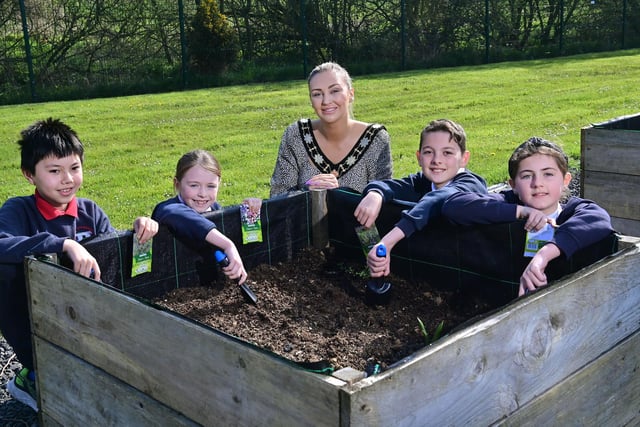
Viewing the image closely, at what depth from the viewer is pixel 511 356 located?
222cm

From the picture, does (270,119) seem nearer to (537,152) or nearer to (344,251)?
(344,251)

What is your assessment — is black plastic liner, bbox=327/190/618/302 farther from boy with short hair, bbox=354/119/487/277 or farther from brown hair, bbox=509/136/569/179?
brown hair, bbox=509/136/569/179

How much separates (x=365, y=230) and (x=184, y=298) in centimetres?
91

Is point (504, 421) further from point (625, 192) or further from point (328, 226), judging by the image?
point (625, 192)

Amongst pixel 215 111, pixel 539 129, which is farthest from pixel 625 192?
pixel 215 111

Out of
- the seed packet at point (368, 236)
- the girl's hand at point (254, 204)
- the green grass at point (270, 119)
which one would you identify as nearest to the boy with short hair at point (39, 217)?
the girl's hand at point (254, 204)

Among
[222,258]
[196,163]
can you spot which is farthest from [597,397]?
[196,163]

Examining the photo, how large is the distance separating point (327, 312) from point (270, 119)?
28.1 ft

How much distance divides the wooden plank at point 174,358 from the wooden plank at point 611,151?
12.9 feet

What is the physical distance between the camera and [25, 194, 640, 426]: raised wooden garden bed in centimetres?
193

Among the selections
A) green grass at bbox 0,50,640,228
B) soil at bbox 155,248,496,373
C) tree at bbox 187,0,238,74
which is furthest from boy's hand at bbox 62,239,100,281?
tree at bbox 187,0,238,74

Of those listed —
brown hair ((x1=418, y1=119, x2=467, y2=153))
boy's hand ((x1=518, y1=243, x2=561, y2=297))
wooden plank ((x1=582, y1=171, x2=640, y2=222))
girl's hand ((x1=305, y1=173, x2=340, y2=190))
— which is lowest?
wooden plank ((x1=582, y1=171, x2=640, y2=222))

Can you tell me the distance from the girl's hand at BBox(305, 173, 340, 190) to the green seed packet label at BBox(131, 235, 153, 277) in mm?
1053

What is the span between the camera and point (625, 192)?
214 inches
